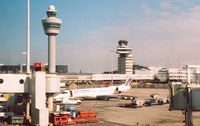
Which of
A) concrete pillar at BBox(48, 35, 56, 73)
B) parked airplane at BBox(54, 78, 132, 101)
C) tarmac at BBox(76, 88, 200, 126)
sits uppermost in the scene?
concrete pillar at BBox(48, 35, 56, 73)

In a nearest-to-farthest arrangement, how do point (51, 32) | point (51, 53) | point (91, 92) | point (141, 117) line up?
point (141, 117)
point (91, 92)
point (51, 32)
point (51, 53)

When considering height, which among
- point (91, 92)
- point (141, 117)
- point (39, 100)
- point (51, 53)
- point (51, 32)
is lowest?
point (141, 117)

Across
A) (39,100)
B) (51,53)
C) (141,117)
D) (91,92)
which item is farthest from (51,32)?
(39,100)

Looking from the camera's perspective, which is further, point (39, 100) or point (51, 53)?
point (51, 53)

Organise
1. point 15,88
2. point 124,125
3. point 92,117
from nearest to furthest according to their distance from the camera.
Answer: point 15,88 < point 124,125 < point 92,117

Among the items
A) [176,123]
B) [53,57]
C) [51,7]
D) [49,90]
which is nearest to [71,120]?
[49,90]

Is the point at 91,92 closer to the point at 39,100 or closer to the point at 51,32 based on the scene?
the point at 39,100

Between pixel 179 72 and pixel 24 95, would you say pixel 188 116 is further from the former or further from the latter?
pixel 179 72

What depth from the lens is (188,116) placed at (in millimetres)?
14281

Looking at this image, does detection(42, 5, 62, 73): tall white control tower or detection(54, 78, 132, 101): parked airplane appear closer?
detection(54, 78, 132, 101): parked airplane

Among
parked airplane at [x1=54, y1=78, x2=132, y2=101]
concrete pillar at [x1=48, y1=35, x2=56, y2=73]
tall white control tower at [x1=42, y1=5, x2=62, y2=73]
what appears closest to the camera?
parked airplane at [x1=54, y1=78, x2=132, y2=101]

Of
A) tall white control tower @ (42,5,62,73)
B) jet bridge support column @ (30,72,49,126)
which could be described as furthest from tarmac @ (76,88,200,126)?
tall white control tower @ (42,5,62,73)

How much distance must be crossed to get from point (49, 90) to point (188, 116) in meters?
15.4

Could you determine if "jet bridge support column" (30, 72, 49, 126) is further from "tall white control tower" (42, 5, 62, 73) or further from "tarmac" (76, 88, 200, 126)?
"tall white control tower" (42, 5, 62, 73)
